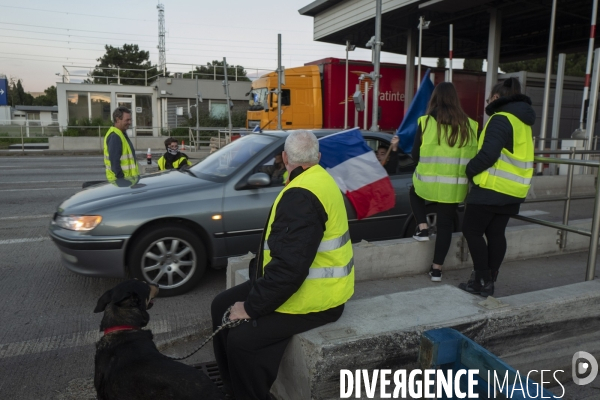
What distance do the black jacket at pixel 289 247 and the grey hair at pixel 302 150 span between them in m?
0.27

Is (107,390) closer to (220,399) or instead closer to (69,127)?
(220,399)

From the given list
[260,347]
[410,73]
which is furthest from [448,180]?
[410,73]

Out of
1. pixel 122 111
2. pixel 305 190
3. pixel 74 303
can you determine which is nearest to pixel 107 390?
pixel 305 190

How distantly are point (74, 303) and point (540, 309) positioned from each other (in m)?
3.99

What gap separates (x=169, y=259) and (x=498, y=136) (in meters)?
3.16

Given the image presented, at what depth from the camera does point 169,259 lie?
16.1ft

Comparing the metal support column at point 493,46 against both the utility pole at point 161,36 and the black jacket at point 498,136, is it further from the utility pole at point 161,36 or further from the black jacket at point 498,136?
the utility pole at point 161,36

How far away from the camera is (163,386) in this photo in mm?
2404

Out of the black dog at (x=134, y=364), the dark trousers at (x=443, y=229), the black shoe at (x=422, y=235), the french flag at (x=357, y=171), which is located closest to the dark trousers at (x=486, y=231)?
the dark trousers at (x=443, y=229)

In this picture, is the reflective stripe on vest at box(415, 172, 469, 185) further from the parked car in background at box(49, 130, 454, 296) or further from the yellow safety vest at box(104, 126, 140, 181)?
the yellow safety vest at box(104, 126, 140, 181)

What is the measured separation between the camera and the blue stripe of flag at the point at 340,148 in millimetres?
4934

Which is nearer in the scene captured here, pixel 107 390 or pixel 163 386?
pixel 163 386

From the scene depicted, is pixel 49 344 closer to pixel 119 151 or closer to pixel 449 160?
pixel 119 151

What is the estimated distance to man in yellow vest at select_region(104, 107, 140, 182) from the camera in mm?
6605
